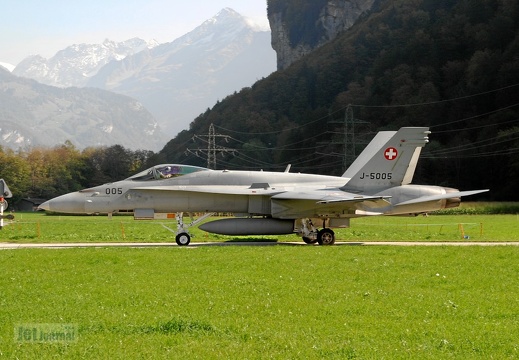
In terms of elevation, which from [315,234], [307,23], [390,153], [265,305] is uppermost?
[307,23]

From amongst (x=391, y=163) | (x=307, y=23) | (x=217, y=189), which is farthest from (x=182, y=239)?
(x=307, y=23)

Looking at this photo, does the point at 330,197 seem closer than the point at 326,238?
Yes

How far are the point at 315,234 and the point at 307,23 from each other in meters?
145

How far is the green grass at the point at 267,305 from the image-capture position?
905cm

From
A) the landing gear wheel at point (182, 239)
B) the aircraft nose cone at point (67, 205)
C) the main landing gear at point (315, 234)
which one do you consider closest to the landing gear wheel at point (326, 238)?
the main landing gear at point (315, 234)

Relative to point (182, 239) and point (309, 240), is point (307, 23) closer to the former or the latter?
point (309, 240)

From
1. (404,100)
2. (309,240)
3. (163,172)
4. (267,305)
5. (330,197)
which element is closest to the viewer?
(267,305)

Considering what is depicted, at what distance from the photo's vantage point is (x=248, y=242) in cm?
2659

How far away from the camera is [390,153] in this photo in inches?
1017

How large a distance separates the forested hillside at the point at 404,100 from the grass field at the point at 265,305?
43.8 meters

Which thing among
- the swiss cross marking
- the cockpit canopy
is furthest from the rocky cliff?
the cockpit canopy

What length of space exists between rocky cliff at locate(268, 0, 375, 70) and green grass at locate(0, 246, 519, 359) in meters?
137

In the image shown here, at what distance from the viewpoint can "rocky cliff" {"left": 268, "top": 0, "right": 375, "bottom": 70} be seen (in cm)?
15575

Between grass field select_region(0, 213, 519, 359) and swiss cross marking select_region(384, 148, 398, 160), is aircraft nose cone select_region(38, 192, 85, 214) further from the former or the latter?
swiss cross marking select_region(384, 148, 398, 160)
